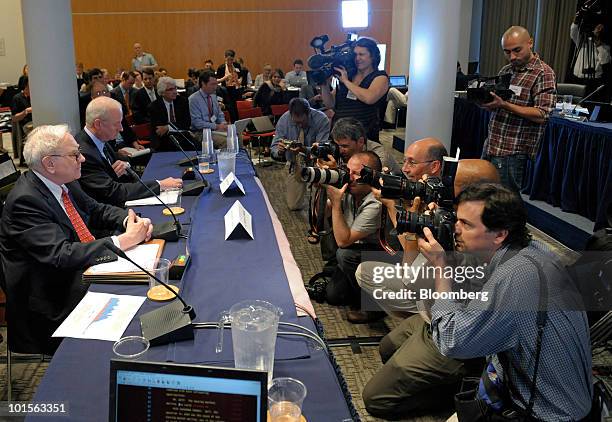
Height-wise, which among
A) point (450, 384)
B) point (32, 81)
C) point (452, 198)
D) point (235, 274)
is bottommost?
point (450, 384)

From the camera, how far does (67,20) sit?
4.28 meters

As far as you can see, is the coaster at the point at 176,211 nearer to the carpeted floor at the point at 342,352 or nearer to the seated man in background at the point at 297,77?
the carpeted floor at the point at 342,352

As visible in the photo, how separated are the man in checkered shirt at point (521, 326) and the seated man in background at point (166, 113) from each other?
4.47 meters

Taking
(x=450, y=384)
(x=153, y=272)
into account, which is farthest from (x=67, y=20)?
(x=450, y=384)

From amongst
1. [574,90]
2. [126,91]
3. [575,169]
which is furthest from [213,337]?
[574,90]

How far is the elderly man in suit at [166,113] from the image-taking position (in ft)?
19.0

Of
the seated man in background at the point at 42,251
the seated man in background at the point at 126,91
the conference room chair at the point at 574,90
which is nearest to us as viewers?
the seated man in background at the point at 42,251

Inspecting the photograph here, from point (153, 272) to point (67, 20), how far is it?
322cm

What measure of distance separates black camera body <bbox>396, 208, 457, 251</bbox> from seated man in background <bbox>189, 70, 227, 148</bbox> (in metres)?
4.16

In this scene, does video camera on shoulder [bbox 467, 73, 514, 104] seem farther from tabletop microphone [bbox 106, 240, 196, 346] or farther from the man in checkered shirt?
tabletop microphone [bbox 106, 240, 196, 346]

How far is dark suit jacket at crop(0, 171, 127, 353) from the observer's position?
6.71 ft

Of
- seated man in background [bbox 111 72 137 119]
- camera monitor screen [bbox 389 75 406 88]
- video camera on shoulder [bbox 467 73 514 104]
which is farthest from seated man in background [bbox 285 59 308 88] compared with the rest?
video camera on shoulder [bbox 467 73 514 104]

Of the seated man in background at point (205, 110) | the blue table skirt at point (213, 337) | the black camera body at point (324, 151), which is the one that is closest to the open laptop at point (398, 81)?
the seated man in background at point (205, 110)

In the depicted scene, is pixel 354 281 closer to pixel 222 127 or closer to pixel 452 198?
pixel 452 198
